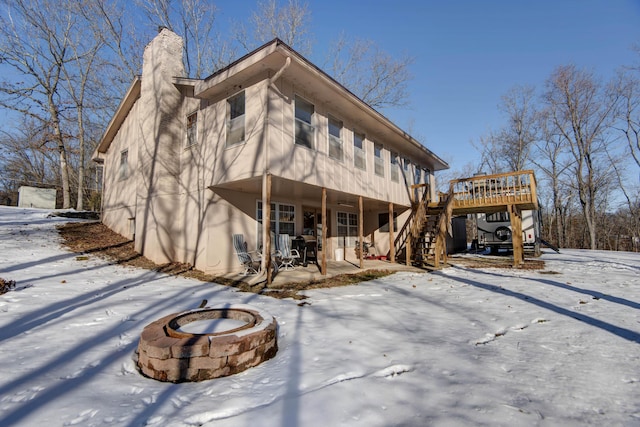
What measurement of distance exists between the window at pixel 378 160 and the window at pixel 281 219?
3607mm

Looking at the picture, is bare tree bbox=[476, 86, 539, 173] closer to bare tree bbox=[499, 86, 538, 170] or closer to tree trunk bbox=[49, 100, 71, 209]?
bare tree bbox=[499, 86, 538, 170]

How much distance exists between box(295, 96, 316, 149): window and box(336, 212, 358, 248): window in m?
4.91

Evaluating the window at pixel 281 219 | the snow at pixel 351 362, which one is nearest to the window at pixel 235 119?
the window at pixel 281 219

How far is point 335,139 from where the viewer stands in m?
8.89

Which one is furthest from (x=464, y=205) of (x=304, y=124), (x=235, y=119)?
(x=235, y=119)

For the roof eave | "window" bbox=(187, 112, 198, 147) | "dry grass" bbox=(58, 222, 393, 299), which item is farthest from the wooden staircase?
the roof eave

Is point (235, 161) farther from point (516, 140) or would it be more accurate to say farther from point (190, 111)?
point (516, 140)

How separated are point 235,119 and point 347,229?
279 inches

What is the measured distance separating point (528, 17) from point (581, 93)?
659 inches

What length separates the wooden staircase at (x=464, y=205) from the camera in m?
10.2

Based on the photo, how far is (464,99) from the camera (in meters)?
18.3

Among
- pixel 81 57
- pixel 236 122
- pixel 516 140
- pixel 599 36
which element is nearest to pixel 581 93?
pixel 516 140

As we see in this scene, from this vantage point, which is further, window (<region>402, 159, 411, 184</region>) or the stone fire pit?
window (<region>402, 159, 411, 184</region>)

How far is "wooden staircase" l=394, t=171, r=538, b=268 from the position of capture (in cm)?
1020
